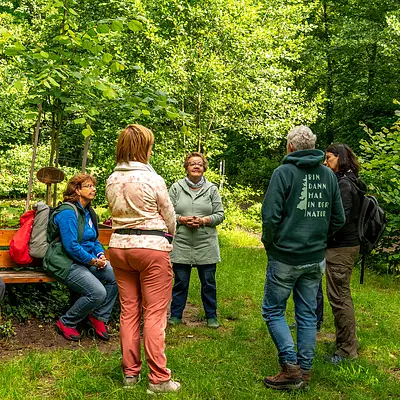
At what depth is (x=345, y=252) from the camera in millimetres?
4859

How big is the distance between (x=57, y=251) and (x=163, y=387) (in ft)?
6.30

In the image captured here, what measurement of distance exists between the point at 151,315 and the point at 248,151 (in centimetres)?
1752

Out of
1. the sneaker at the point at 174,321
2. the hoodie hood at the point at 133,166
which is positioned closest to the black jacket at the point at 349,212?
the hoodie hood at the point at 133,166

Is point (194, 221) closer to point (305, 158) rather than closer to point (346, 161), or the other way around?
point (346, 161)

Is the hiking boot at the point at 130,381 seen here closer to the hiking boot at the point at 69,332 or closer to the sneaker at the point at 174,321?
the hiking boot at the point at 69,332

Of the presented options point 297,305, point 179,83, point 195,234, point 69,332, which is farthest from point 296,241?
point 179,83

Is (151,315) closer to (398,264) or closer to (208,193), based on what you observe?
(208,193)

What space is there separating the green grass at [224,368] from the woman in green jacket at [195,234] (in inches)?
14.7

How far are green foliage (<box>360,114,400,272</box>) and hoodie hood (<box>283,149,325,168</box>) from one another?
182 inches

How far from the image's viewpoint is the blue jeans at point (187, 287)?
6055 mm

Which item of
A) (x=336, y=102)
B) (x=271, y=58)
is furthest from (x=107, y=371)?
(x=336, y=102)

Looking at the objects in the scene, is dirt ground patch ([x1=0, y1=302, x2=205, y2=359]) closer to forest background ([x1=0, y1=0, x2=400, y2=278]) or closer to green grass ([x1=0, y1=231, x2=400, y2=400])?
green grass ([x1=0, y1=231, x2=400, y2=400])

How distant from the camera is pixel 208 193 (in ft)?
20.1

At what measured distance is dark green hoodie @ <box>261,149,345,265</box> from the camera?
4152 millimetres
